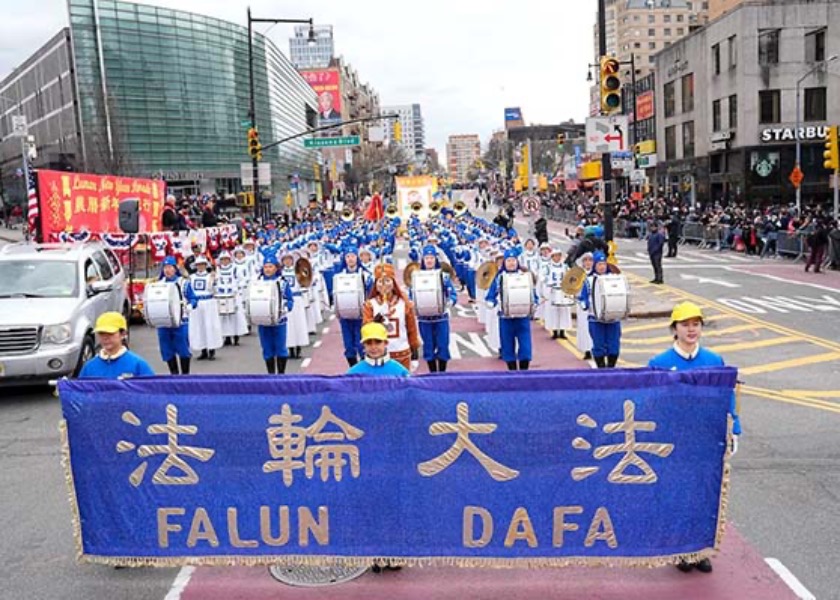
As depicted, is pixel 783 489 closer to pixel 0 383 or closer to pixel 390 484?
pixel 390 484

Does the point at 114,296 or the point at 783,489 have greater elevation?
the point at 114,296

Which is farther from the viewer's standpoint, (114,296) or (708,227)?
(708,227)

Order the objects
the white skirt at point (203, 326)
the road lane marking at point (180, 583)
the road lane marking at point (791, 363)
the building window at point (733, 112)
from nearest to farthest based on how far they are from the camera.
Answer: the road lane marking at point (180, 583) < the road lane marking at point (791, 363) < the white skirt at point (203, 326) < the building window at point (733, 112)

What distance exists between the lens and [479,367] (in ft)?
41.4

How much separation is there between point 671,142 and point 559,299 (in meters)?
48.6

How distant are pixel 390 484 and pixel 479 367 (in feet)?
24.4

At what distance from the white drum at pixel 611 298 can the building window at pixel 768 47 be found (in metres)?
40.4

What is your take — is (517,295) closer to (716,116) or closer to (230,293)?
(230,293)

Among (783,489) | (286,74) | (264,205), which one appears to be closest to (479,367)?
(783,489)

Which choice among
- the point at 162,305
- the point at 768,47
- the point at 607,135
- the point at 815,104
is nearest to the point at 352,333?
the point at 162,305

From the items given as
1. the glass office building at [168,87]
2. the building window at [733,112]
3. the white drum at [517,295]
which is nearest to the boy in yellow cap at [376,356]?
the white drum at [517,295]

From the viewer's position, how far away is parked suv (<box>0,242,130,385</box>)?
34.6 ft

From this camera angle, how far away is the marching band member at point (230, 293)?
48.3ft

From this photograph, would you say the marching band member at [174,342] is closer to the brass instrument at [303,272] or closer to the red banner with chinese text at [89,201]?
the brass instrument at [303,272]
